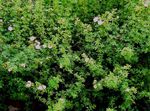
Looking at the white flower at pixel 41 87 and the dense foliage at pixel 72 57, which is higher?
the dense foliage at pixel 72 57

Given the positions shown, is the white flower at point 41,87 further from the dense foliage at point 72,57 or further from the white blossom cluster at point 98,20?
the white blossom cluster at point 98,20

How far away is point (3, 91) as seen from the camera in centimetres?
432

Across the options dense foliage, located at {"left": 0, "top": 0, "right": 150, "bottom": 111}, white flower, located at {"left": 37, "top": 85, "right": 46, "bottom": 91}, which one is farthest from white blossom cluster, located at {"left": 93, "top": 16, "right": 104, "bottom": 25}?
white flower, located at {"left": 37, "top": 85, "right": 46, "bottom": 91}

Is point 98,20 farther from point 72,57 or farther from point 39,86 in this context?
point 39,86

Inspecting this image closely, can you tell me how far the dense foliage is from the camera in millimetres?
3959

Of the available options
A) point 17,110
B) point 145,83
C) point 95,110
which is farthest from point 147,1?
point 17,110

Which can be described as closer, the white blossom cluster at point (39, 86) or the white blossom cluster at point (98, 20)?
the white blossom cluster at point (39, 86)

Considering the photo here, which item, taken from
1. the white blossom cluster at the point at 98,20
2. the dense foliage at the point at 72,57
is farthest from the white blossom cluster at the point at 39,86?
the white blossom cluster at the point at 98,20

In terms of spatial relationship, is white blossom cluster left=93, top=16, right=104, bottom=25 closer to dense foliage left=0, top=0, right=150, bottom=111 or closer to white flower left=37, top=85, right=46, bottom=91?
dense foliage left=0, top=0, right=150, bottom=111

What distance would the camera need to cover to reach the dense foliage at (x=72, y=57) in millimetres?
3959

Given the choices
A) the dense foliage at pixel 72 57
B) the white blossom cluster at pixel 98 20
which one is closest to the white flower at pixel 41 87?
the dense foliage at pixel 72 57

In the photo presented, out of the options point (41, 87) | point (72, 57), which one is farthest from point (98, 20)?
point (41, 87)

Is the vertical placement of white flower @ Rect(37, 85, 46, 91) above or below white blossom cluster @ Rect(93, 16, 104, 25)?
below

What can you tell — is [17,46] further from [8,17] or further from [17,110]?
[17,110]
